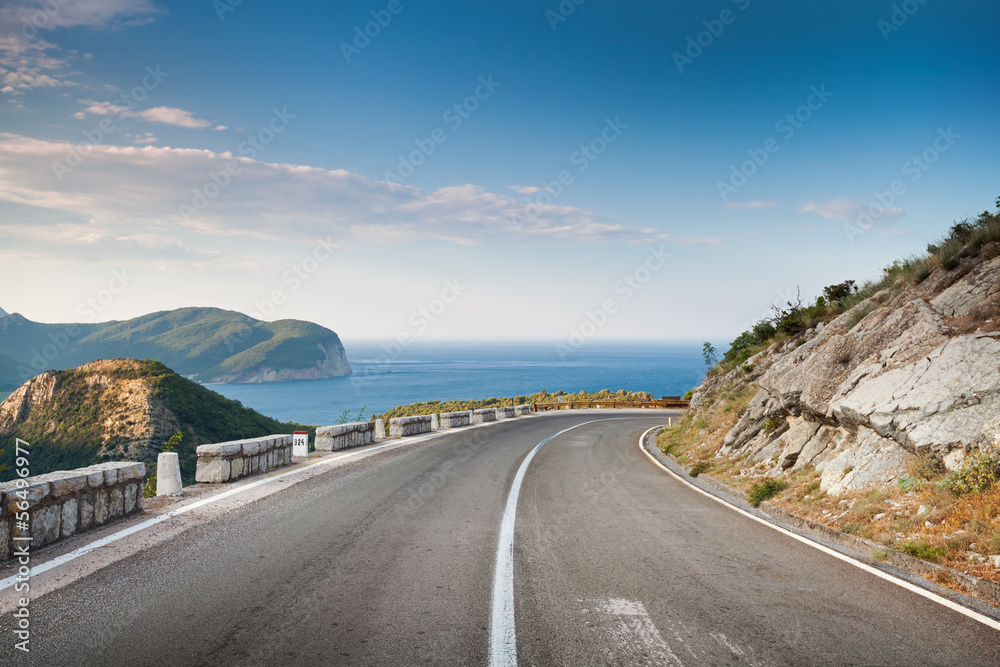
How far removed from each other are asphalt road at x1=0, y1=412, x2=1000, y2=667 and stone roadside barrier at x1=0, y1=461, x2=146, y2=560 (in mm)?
1144

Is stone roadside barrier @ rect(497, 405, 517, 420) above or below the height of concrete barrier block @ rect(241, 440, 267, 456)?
below

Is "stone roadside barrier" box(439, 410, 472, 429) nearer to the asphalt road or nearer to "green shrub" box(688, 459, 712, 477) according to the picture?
"green shrub" box(688, 459, 712, 477)

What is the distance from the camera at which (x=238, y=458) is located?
31.5ft

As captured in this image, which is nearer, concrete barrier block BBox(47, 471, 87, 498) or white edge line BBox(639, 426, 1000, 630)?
white edge line BBox(639, 426, 1000, 630)

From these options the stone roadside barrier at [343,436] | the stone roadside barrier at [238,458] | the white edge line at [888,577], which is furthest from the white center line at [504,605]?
the stone roadside barrier at [343,436]

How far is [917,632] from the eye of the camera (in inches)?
159

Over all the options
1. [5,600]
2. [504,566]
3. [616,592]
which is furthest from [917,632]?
[5,600]

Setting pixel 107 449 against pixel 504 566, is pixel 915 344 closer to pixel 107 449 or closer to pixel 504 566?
pixel 504 566

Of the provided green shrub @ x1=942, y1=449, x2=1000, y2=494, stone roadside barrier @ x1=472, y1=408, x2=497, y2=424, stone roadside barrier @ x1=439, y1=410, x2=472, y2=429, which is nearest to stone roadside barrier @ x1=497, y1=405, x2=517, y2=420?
stone roadside barrier @ x1=472, y1=408, x2=497, y2=424

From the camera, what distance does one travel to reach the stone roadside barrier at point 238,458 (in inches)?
358

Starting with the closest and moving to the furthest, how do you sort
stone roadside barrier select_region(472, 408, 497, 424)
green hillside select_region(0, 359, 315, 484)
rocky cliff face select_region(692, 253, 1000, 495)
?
1. rocky cliff face select_region(692, 253, 1000, 495)
2. stone roadside barrier select_region(472, 408, 497, 424)
3. green hillside select_region(0, 359, 315, 484)

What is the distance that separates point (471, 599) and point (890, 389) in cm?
777

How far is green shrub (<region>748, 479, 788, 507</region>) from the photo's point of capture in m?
8.94

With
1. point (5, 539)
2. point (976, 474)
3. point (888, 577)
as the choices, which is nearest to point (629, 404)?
point (976, 474)
